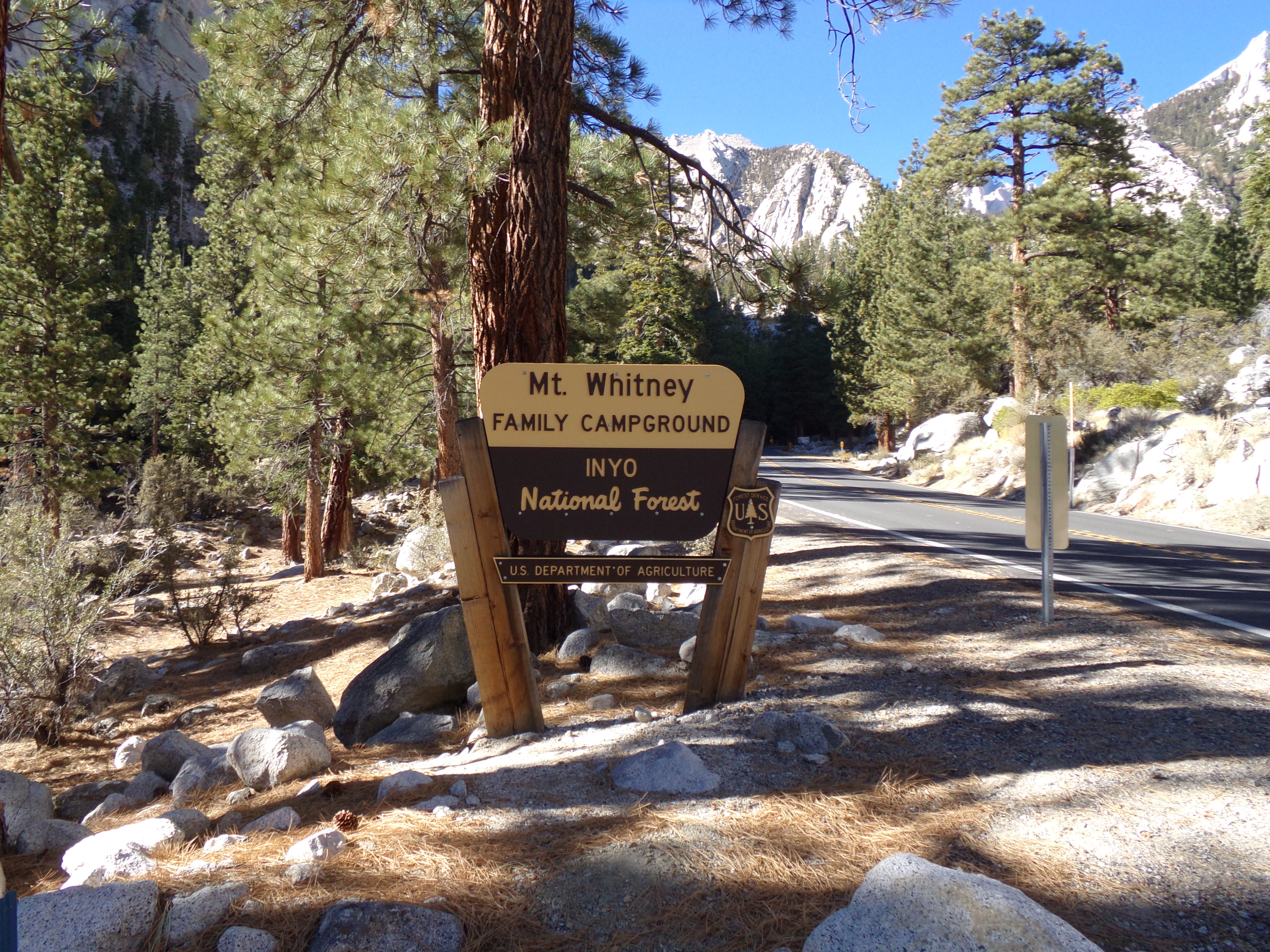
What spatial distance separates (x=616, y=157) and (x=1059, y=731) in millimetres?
6451

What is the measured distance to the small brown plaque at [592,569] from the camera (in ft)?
13.8

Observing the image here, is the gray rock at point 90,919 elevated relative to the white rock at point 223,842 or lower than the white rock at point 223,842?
elevated

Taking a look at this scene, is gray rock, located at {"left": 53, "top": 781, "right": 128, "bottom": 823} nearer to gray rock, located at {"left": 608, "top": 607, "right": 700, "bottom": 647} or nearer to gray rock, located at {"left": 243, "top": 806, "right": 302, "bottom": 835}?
gray rock, located at {"left": 243, "top": 806, "right": 302, "bottom": 835}

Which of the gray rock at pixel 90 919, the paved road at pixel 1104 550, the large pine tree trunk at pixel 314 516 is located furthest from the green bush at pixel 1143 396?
the gray rock at pixel 90 919

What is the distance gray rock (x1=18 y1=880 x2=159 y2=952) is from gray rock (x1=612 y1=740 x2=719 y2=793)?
1775 millimetres

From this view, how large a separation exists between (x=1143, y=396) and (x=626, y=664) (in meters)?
24.2

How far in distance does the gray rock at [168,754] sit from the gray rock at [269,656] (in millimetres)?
4115

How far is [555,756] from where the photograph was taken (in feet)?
13.6

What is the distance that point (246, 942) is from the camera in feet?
8.09

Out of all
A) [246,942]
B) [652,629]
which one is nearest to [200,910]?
[246,942]

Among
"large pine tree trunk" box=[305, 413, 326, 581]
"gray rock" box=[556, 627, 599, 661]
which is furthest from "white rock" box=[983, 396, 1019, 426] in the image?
"gray rock" box=[556, 627, 599, 661]

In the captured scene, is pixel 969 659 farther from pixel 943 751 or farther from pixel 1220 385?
pixel 1220 385

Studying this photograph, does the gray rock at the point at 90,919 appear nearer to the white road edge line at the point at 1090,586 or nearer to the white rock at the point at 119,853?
the white rock at the point at 119,853

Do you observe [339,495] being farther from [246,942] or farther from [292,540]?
[246,942]
